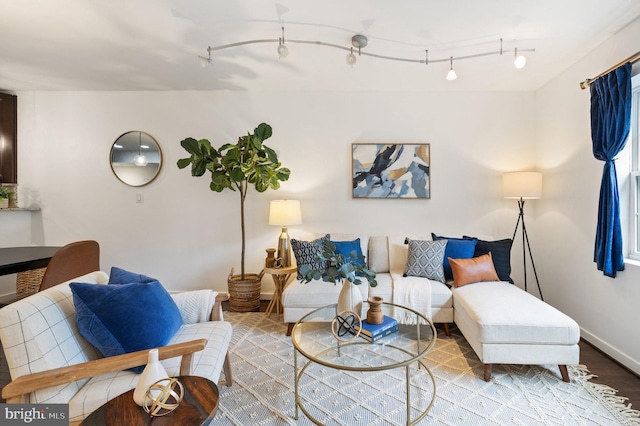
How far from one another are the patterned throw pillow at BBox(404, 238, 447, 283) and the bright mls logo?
8.34 feet

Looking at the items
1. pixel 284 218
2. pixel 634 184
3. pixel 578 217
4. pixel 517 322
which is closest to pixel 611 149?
pixel 634 184

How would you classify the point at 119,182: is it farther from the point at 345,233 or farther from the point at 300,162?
the point at 345,233

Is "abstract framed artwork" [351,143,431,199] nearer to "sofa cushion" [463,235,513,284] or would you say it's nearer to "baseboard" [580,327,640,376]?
"sofa cushion" [463,235,513,284]

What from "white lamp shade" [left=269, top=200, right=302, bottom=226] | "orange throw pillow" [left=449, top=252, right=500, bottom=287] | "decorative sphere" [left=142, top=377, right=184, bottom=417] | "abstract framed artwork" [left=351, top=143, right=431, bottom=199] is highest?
"abstract framed artwork" [left=351, top=143, right=431, bottom=199]

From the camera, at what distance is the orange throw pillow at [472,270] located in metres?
2.62

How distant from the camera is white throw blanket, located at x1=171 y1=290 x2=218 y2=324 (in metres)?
1.85

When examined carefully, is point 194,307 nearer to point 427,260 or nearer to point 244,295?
point 244,295

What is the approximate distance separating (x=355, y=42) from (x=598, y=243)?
8.22 feet

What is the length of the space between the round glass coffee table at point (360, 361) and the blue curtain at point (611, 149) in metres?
1.61

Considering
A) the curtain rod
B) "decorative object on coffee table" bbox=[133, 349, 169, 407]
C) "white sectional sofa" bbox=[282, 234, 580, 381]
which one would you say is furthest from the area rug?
the curtain rod

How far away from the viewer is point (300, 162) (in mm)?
3518

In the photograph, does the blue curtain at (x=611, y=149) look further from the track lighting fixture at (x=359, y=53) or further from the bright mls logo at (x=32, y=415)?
the bright mls logo at (x=32, y=415)

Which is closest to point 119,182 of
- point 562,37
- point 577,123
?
point 562,37

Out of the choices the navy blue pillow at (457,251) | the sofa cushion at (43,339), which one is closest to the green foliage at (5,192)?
the sofa cushion at (43,339)
